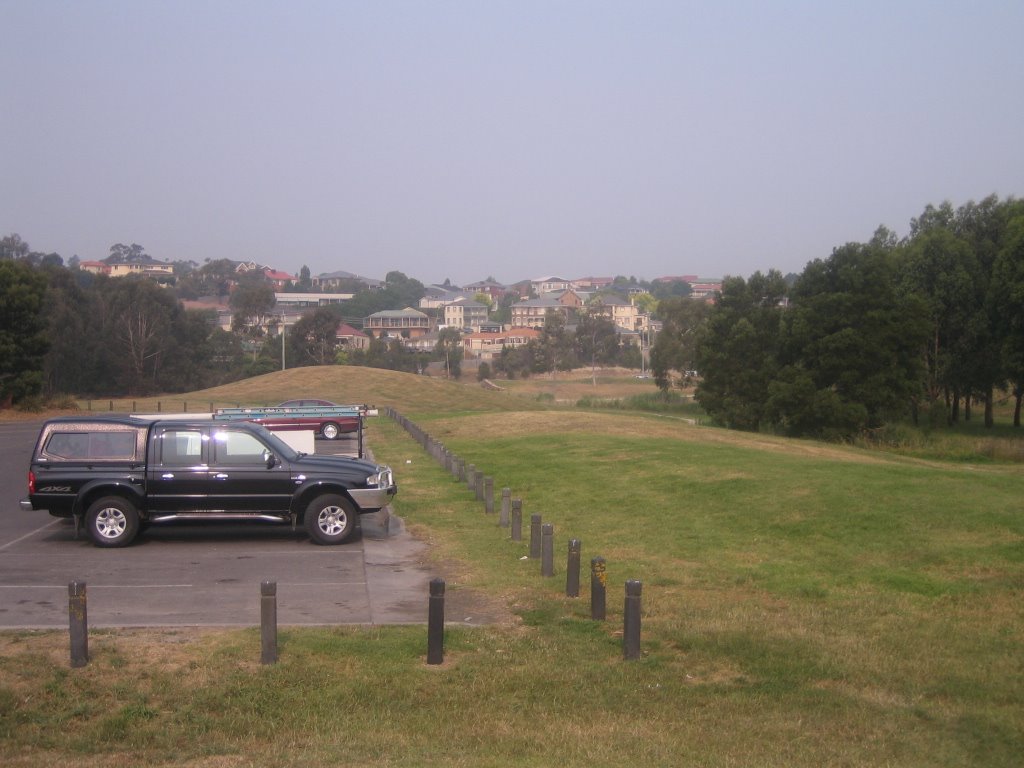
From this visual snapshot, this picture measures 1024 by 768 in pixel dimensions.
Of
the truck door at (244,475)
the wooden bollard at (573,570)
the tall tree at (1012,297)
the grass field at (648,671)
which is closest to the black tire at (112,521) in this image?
the truck door at (244,475)

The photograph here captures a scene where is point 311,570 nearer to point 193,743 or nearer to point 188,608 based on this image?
point 188,608

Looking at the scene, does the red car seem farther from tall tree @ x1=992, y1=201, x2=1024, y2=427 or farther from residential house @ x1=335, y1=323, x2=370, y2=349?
residential house @ x1=335, y1=323, x2=370, y2=349

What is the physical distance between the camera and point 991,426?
5694cm

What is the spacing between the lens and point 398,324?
5728 inches

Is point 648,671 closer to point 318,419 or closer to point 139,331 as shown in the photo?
point 318,419

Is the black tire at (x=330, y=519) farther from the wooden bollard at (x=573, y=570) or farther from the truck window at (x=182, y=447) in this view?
the wooden bollard at (x=573, y=570)

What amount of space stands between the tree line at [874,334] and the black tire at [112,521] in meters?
36.9

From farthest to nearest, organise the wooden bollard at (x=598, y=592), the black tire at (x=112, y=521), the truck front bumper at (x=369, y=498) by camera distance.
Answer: the truck front bumper at (x=369, y=498) < the black tire at (x=112, y=521) < the wooden bollard at (x=598, y=592)

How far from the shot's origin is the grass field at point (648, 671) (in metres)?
7.23

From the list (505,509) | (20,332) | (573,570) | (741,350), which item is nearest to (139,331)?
(20,332)

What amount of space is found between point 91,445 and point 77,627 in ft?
21.8

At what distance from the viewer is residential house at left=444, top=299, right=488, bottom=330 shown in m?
174

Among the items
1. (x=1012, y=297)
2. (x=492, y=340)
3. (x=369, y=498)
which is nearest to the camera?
(x=369, y=498)

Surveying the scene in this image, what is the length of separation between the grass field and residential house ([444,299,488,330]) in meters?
156
